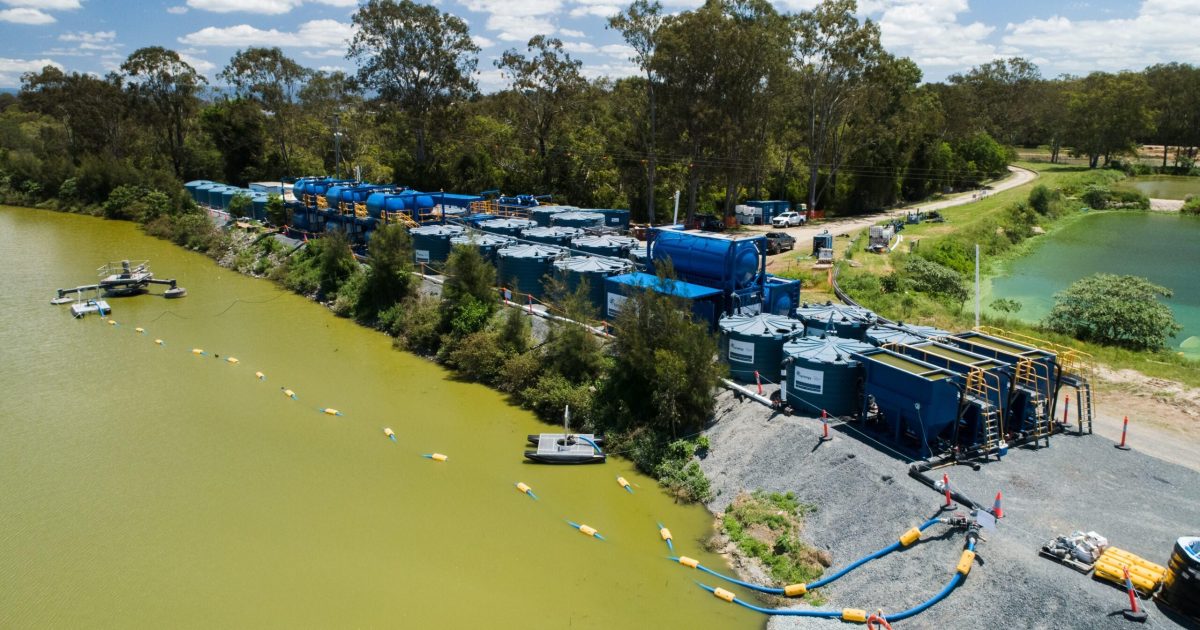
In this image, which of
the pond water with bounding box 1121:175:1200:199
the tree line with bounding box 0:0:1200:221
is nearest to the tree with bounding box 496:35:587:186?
the tree line with bounding box 0:0:1200:221

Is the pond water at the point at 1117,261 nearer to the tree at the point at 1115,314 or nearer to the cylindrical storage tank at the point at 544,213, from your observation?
the tree at the point at 1115,314

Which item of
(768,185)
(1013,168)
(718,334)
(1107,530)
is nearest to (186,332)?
(718,334)

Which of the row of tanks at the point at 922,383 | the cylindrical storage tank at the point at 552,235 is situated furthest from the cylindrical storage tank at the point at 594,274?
the row of tanks at the point at 922,383

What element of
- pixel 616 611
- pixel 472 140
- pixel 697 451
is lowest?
pixel 616 611

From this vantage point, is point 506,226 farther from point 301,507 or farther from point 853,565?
point 853,565

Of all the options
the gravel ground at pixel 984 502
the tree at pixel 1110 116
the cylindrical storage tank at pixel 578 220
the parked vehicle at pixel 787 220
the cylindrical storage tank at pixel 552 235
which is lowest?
the gravel ground at pixel 984 502

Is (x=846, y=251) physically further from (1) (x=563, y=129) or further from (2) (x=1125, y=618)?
(2) (x=1125, y=618)

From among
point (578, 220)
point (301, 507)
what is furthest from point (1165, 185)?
point (301, 507)
